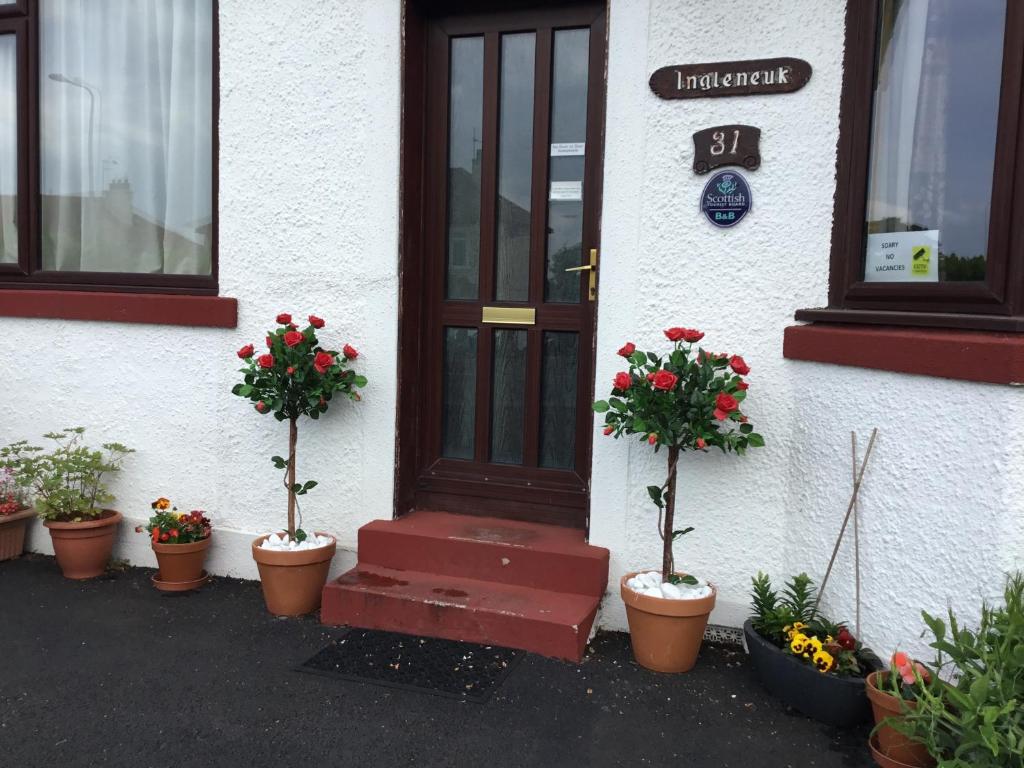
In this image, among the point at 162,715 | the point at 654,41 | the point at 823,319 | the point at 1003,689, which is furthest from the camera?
the point at 654,41

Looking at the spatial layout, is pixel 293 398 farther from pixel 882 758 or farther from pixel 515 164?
pixel 882 758

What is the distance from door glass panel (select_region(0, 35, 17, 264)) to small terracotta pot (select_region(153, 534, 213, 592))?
6.99 feet

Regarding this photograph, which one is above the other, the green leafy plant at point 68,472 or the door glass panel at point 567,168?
the door glass panel at point 567,168

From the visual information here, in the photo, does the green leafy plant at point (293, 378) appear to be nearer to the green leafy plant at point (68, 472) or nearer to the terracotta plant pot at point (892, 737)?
the green leafy plant at point (68, 472)

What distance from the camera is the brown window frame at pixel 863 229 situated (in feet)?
8.41

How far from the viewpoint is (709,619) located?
3.63 metres

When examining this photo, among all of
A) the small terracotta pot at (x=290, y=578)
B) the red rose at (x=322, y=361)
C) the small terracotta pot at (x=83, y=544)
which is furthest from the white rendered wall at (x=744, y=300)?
the small terracotta pot at (x=83, y=544)

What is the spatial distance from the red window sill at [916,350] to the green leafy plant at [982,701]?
2.03 ft

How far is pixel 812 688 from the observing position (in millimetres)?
2914

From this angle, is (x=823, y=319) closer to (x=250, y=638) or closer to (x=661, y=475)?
(x=661, y=475)

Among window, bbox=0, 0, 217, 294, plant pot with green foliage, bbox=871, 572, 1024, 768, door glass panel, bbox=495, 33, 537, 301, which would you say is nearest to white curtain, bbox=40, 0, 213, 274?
window, bbox=0, 0, 217, 294

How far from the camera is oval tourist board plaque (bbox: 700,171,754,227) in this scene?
348 cm

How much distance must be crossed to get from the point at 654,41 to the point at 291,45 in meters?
1.79

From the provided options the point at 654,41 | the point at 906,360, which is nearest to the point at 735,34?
the point at 654,41
